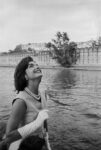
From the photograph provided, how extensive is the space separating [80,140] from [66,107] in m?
5.01

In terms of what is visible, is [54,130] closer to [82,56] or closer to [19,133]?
[19,133]

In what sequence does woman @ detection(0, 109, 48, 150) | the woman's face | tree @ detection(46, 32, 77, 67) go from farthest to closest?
tree @ detection(46, 32, 77, 67), the woman's face, woman @ detection(0, 109, 48, 150)

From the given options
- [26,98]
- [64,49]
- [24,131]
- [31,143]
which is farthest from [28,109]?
[64,49]

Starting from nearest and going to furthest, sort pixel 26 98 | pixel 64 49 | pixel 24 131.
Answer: pixel 24 131 < pixel 26 98 < pixel 64 49

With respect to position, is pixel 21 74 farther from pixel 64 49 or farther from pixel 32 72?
pixel 64 49

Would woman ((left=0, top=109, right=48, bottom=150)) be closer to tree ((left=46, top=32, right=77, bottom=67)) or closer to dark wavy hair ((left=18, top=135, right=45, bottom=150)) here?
dark wavy hair ((left=18, top=135, right=45, bottom=150))

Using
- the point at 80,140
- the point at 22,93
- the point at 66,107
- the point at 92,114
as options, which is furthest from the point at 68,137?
the point at 66,107

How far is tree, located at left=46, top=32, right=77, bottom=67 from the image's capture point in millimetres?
72750

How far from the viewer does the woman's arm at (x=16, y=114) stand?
296cm

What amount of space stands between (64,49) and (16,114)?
236ft

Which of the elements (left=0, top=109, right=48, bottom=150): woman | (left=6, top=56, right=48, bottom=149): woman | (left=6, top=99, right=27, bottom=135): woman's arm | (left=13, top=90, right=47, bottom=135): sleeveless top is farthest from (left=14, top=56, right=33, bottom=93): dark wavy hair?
(left=0, top=109, right=48, bottom=150): woman

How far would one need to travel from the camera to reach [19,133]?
114 inches

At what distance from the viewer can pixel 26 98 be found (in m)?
3.08

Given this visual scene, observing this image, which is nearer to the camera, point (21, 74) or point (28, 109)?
point (28, 109)
